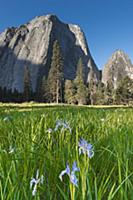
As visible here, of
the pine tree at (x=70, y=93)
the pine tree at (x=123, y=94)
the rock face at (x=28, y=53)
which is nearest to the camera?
the pine tree at (x=123, y=94)

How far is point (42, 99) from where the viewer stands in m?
103

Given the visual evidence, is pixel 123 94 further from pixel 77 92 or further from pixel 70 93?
pixel 70 93

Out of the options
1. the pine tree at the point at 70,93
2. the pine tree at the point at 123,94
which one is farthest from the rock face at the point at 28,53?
the pine tree at the point at 123,94

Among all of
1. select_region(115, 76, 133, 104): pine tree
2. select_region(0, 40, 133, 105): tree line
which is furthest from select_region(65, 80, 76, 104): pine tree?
select_region(115, 76, 133, 104): pine tree

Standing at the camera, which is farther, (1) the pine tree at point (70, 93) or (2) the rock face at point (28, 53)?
(2) the rock face at point (28, 53)

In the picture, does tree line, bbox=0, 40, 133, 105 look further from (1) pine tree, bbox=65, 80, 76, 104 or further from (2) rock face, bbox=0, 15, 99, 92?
(2) rock face, bbox=0, 15, 99, 92

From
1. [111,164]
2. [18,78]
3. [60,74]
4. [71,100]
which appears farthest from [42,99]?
[111,164]

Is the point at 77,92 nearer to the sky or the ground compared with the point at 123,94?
nearer to the sky

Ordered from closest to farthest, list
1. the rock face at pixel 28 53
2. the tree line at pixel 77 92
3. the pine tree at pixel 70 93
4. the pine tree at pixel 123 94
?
the tree line at pixel 77 92 < the pine tree at pixel 123 94 < the pine tree at pixel 70 93 < the rock face at pixel 28 53

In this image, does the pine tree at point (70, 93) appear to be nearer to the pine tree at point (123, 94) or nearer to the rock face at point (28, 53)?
the pine tree at point (123, 94)

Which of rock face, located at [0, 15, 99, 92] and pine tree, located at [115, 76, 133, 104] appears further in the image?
rock face, located at [0, 15, 99, 92]

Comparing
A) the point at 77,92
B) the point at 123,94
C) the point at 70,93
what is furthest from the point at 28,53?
the point at 123,94

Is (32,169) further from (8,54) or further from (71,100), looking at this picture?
(8,54)

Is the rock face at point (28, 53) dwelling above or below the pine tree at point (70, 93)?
above
